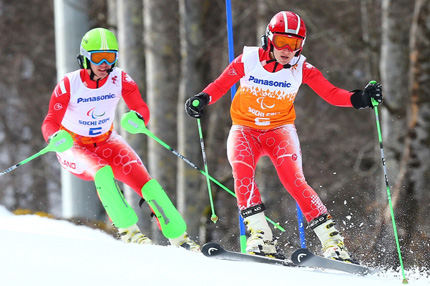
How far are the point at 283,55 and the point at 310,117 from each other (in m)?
13.4

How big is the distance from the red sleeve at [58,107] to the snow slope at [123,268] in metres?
1.22

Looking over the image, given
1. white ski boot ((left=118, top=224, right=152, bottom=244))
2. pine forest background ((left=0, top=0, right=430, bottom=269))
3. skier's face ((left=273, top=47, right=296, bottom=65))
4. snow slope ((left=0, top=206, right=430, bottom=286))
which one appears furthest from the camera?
pine forest background ((left=0, top=0, right=430, bottom=269))

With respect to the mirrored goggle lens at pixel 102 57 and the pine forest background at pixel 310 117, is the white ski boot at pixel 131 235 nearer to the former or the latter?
the mirrored goggle lens at pixel 102 57

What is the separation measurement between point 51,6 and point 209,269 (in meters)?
19.2

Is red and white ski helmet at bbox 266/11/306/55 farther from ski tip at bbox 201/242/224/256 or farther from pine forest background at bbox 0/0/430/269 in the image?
pine forest background at bbox 0/0/430/269

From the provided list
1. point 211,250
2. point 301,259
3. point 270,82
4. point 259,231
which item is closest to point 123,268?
point 211,250

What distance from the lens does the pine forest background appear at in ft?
34.3

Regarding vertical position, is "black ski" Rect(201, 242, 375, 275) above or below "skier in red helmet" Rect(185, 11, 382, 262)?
below

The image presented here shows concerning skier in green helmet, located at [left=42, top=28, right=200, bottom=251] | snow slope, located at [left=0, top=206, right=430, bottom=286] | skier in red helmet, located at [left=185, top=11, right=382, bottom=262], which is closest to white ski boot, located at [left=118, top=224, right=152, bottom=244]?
skier in green helmet, located at [left=42, top=28, right=200, bottom=251]

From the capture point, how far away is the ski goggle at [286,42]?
6527 mm

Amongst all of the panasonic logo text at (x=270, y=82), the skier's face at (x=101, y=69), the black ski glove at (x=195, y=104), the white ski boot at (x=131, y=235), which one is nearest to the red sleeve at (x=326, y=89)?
the panasonic logo text at (x=270, y=82)

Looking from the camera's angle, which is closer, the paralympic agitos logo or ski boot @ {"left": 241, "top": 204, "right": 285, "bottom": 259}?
ski boot @ {"left": 241, "top": 204, "right": 285, "bottom": 259}

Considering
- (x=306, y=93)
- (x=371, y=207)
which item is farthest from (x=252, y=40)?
(x=371, y=207)

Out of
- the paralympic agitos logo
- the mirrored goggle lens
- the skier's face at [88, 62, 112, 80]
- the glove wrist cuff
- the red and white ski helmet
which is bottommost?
the paralympic agitos logo
